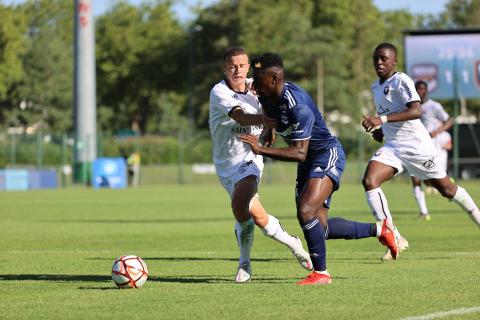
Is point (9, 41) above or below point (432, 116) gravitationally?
above

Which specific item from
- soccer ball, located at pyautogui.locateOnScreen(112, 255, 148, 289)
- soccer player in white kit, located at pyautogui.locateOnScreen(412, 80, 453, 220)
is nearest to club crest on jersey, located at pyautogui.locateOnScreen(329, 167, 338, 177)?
soccer ball, located at pyautogui.locateOnScreen(112, 255, 148, 289)

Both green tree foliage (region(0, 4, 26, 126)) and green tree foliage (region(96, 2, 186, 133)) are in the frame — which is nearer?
green tree foliage (region(0, 4, 26, 126))

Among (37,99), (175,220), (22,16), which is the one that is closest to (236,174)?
(175,220)

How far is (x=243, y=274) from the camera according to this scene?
9.64 metres

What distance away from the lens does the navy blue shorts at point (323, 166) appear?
942cm

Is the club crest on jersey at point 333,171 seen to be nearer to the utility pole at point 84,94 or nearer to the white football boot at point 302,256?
the white football boot at point 302,256

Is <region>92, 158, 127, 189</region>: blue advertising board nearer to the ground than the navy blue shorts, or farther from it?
nearer to the ground

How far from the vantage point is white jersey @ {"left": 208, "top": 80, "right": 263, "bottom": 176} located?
9852mm

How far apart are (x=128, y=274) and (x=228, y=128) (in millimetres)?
1841

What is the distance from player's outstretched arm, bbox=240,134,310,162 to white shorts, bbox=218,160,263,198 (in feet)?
3.60

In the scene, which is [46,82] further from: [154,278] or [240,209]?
[240,209]

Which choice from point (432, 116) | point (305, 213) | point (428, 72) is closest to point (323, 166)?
point (305, 213)

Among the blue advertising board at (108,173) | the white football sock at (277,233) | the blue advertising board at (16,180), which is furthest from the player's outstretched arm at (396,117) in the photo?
the blue advertising board at (108,173)

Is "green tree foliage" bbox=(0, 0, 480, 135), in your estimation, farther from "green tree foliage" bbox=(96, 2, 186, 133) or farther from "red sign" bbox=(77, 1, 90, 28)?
"red sign" bbox=(77, 1, 90, 28)
